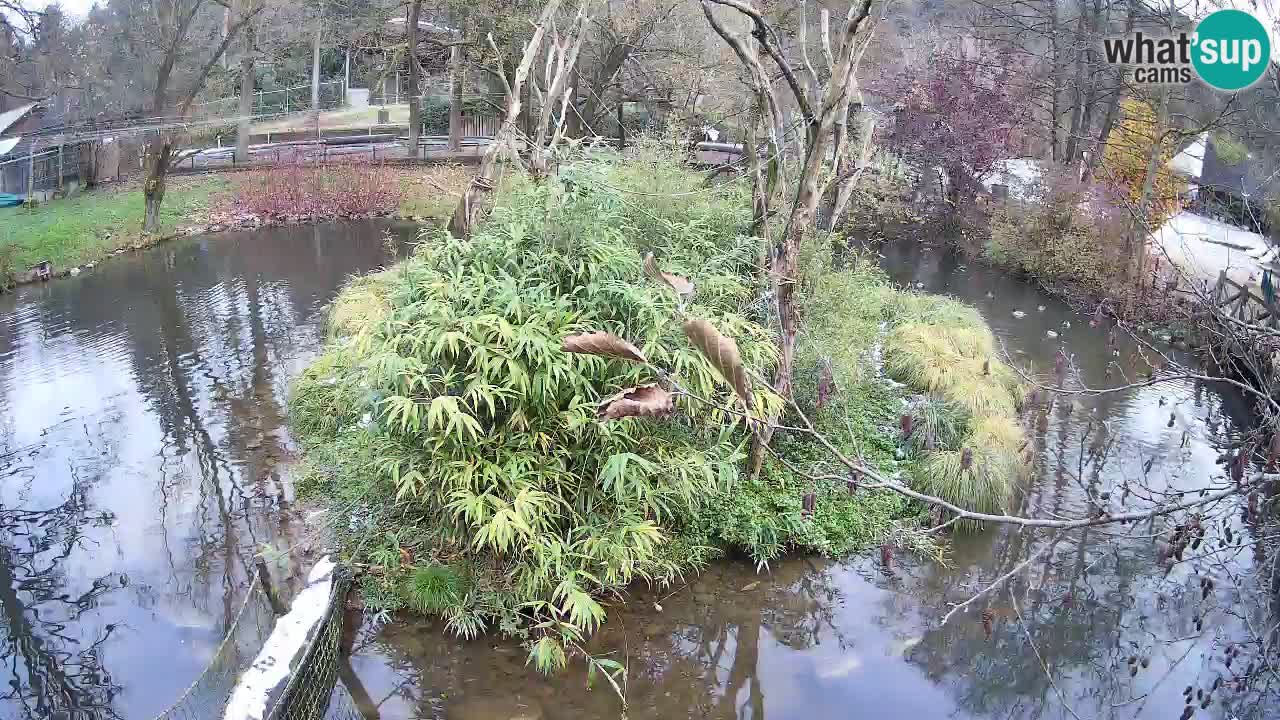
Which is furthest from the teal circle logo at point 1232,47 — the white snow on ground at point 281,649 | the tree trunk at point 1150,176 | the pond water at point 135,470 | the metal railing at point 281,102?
the metal railing at point 281,102

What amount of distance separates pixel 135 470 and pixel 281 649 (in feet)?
11.6

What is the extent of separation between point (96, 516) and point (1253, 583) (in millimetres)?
7697

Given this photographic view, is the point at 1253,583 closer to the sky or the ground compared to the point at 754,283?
closer to the ground

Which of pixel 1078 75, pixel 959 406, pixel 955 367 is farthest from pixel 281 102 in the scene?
pixel 959 406

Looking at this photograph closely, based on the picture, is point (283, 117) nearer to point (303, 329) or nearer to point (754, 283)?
point (303, 329)

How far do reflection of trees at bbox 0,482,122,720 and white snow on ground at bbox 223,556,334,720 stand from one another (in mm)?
1056

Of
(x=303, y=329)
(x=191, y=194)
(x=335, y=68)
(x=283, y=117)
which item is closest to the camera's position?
(x=303, y=329)

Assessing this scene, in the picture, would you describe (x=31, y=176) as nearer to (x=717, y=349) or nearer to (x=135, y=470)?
(x=135, y=470)

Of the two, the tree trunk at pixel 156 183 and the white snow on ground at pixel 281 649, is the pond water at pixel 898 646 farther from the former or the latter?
the tree trunk at pixel 156 183

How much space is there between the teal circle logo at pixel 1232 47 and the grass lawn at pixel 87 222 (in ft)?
42.2

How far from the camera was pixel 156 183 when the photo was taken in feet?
Answer: 44.9

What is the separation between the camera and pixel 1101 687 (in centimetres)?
512

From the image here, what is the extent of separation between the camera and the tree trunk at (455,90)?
18.7 metres

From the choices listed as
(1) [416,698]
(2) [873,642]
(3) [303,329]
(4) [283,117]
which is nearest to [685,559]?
(2) [873,642]
